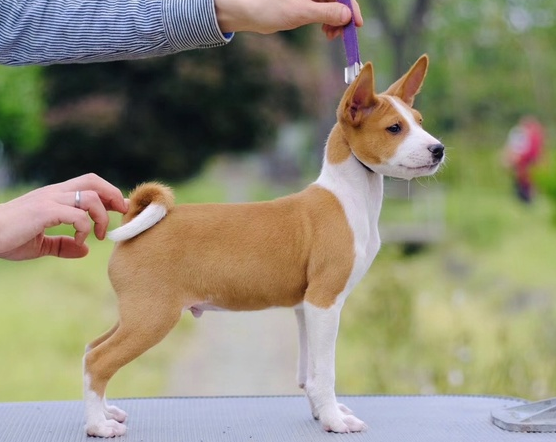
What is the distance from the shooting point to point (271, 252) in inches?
49.9

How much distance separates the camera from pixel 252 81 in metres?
8.02

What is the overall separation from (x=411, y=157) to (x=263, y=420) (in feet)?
1.45

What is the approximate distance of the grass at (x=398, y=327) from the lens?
2.85 metres

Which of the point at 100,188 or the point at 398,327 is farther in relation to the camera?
the point at 398,327

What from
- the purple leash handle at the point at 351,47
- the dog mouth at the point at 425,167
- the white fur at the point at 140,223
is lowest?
the white fur at the point at 140,223

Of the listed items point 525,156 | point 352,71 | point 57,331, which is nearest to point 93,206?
point 352,71

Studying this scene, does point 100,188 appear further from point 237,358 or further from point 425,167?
point 237,358

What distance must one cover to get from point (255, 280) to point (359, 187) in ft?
0.63

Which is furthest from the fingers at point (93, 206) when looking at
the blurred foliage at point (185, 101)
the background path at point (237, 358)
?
the blurred foliage at point (185, 101)

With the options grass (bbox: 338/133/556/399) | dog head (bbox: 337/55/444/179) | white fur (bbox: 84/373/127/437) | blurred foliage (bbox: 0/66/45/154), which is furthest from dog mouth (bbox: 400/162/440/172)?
blurred foliage (bbox: 0/66/45/154)

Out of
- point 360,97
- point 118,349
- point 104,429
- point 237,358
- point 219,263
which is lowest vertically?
point 237,358

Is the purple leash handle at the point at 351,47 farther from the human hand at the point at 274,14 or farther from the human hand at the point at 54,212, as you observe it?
the human hand at the point at 54,212

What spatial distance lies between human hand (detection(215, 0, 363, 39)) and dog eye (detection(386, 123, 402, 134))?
150 millimetres

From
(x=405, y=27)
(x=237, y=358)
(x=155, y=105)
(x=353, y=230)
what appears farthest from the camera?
(x=155, y=105)
